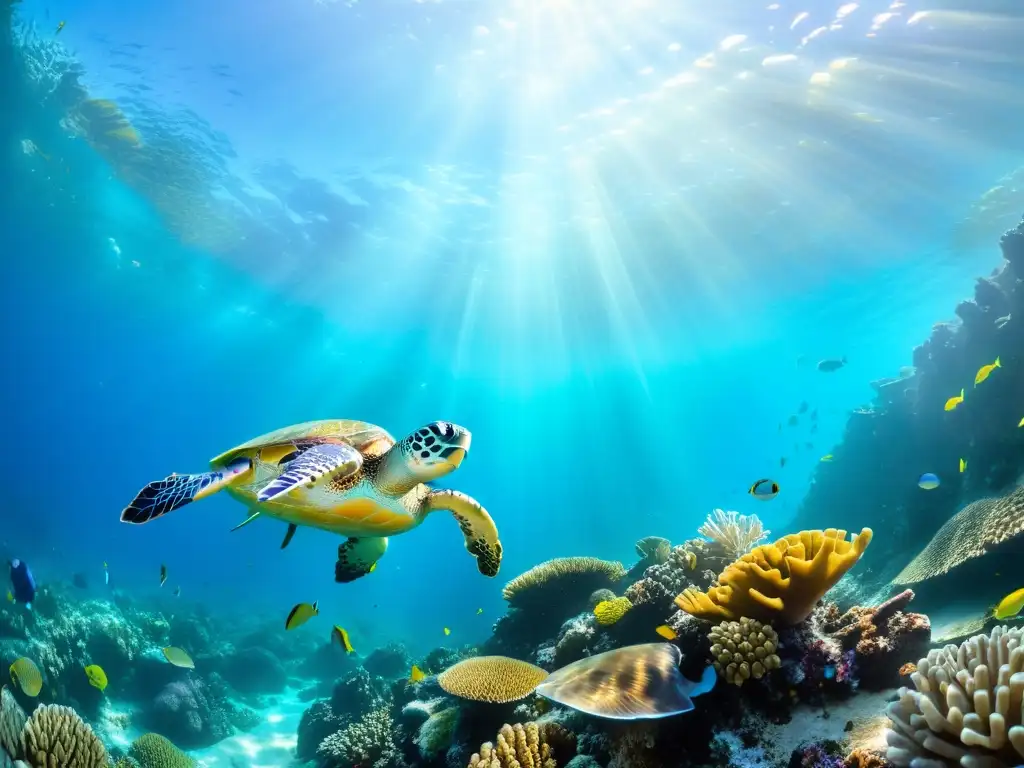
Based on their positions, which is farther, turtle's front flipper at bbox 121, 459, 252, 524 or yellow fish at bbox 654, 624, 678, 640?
yellow fish at bbox 654, 624, 678, 640

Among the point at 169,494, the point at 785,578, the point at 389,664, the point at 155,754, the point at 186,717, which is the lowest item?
the point at 389,664

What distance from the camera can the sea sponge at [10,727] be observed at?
11.1 ft

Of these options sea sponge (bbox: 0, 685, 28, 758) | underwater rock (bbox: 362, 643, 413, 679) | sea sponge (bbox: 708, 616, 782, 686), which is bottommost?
underwater rock (bbox: 362, 643, 413, 679)

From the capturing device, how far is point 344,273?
26.9 meters

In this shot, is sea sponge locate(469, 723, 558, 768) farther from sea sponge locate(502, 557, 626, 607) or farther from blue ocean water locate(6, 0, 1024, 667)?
blue ocean water locate(6, 0, 1024, 667)

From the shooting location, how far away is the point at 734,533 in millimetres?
5547

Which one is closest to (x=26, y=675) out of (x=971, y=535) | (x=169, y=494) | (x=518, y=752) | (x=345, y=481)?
(x=169, y=494)

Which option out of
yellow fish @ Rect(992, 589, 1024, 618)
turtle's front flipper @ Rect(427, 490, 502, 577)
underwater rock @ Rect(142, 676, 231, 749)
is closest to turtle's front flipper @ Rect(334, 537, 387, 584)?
turtle's front flipper @ Rect(427, 490, 502, 577)

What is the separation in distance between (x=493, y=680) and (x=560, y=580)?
2807 mm

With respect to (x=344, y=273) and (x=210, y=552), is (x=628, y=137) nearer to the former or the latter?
(x=344, y=273)

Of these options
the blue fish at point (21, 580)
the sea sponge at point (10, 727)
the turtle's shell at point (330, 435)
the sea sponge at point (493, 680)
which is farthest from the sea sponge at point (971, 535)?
the blue fish at point (21, 580)

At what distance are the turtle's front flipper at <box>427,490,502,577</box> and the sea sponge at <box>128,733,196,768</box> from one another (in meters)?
5.87

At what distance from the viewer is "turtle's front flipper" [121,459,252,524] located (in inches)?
99.5

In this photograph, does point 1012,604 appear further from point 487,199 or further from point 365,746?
point 487,199
